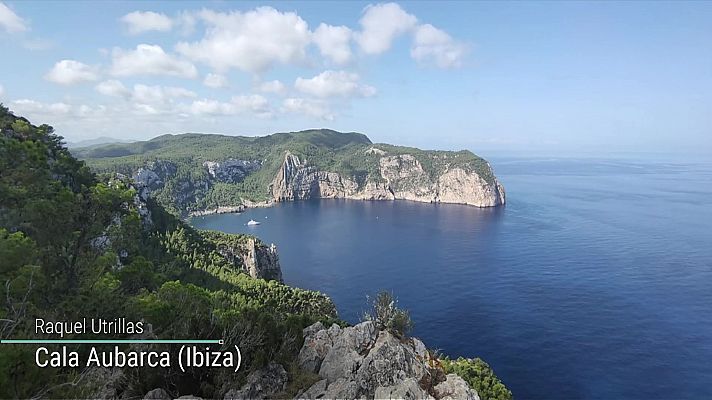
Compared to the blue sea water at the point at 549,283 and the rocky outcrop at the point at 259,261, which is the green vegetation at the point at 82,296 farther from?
the rocky outcrop at the point at 259,261

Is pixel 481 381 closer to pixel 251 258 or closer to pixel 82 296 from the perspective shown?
pixel 82 296

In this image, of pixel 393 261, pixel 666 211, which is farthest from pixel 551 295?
pixel 666 211

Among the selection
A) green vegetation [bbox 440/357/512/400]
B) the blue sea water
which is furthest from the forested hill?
the blue sea water

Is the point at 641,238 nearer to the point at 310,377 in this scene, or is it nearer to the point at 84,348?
the point at 310,377

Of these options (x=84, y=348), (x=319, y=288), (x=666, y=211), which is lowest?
(x=319, y=288)

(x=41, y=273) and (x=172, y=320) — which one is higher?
(x=41, y=273)

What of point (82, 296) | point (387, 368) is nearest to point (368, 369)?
point (387, 368)

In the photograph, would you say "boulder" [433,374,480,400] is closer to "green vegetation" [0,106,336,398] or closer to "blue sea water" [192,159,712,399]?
"green vegetation" [0,106,336,398]

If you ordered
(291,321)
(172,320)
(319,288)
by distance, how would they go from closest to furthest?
(172,320) < (291,321) < (319,288)
